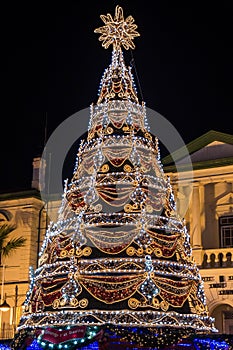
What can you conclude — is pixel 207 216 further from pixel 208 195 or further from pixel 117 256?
pixel 117 256

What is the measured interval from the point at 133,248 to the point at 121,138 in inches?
124

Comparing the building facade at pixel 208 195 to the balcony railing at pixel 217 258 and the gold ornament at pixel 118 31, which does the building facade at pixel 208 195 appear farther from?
the gold ornament at pixel 118 31

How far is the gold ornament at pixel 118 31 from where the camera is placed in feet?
58.7

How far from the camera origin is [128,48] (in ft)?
59.4

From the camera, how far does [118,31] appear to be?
706 inches

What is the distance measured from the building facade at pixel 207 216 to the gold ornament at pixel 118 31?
1034cm

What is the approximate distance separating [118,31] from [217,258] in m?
11.9

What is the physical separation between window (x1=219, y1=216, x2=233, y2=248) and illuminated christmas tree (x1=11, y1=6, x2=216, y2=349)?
10.9 metres

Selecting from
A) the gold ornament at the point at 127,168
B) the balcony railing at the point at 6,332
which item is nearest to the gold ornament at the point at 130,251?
the gold ornament at the point at 127,168

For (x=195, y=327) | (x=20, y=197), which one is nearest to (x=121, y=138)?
(x=195, y=327)

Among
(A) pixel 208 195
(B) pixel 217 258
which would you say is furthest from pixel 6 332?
(A) pixel 208 195

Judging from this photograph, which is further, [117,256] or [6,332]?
[6,332]

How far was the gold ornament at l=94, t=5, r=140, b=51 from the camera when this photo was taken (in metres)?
17.9

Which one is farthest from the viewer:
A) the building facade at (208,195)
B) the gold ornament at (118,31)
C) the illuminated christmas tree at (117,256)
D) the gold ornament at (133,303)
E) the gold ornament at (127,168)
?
the building facade at (208,195)
